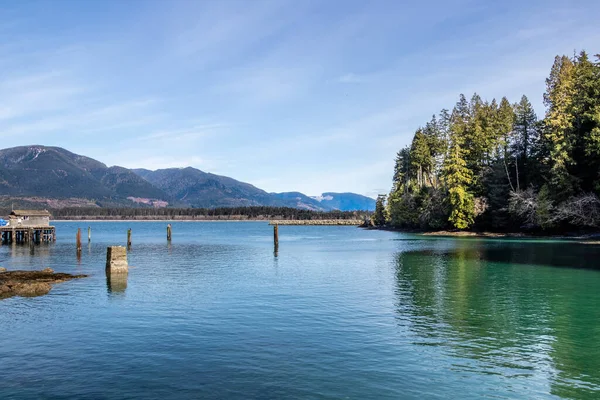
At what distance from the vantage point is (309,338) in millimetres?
18500

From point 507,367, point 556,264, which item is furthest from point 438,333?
point 556,264

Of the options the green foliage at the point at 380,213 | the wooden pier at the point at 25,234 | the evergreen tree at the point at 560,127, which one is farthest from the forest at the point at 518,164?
the wooden pier at the point at 25,234

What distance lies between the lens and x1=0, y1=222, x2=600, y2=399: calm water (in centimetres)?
1323

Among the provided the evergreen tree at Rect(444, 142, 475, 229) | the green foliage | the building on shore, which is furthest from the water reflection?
the green foliage

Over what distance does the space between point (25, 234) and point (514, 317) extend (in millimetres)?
93821

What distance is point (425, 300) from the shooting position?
2662 cm

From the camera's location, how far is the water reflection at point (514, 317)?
48.4 ft

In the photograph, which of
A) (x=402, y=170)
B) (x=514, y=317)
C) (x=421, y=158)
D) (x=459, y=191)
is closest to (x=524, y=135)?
(x=459, y=191)

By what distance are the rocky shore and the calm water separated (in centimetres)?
138

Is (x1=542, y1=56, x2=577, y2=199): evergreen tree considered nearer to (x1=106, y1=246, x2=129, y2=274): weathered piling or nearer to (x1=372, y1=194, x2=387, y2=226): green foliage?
(x1=106, y1=246, x2=129, y2=274): weathered piling

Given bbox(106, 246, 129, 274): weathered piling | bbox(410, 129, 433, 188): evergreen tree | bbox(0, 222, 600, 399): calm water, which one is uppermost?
bbox(410, 129, 433, 188): evergreen tree

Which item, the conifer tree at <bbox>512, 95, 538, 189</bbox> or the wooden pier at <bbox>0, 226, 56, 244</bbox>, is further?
the conifer tree at <bbox>512, 95, 538, 189</bbox>

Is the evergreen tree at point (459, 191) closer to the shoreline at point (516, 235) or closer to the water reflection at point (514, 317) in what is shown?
the shoreline at point (516, 235)

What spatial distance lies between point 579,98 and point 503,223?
90.3 feet
